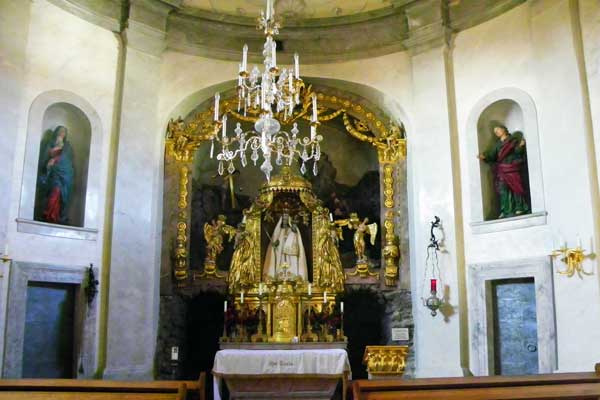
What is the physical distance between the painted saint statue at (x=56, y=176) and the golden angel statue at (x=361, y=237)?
4693 mm

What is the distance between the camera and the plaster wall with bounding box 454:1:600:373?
8.91m

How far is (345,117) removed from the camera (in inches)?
493

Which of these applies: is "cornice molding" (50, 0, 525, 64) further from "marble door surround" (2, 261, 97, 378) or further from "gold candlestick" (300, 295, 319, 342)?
"gold candlestick" (300, 295, 319, 342)

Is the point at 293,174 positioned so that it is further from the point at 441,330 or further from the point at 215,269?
the point at 441,330

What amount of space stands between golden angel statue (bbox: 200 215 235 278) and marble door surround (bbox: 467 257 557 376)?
4222mm

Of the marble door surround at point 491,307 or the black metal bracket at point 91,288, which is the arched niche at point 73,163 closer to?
the black metal bracket at point 91,288

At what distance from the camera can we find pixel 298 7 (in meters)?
12.5

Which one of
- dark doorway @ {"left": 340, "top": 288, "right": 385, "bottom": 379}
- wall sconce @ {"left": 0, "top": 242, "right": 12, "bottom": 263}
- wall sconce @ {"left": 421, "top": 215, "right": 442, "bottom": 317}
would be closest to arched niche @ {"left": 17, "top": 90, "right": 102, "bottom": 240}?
wall sconce @ {"left": 0, "top": 242, "right": 12, "bottom": 263}

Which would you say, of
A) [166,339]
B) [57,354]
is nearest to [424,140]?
[166,339]


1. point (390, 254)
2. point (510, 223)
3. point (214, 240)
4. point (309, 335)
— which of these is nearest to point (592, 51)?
point (510, 223)

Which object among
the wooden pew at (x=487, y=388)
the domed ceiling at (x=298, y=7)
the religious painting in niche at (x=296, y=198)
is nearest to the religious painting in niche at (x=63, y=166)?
the religious painting in niche at (x=296, y=198)

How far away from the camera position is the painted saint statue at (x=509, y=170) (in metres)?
10.4

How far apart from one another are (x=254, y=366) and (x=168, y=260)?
2644 mm

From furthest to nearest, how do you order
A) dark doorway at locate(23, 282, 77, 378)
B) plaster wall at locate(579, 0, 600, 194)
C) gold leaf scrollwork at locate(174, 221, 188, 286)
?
gold leaf scrollwork at locate(174, 221, 188, 286) → dark doorway at locate(23, 282, 77, 378) → plaster wall at locate(579, 0, 600, 194)
